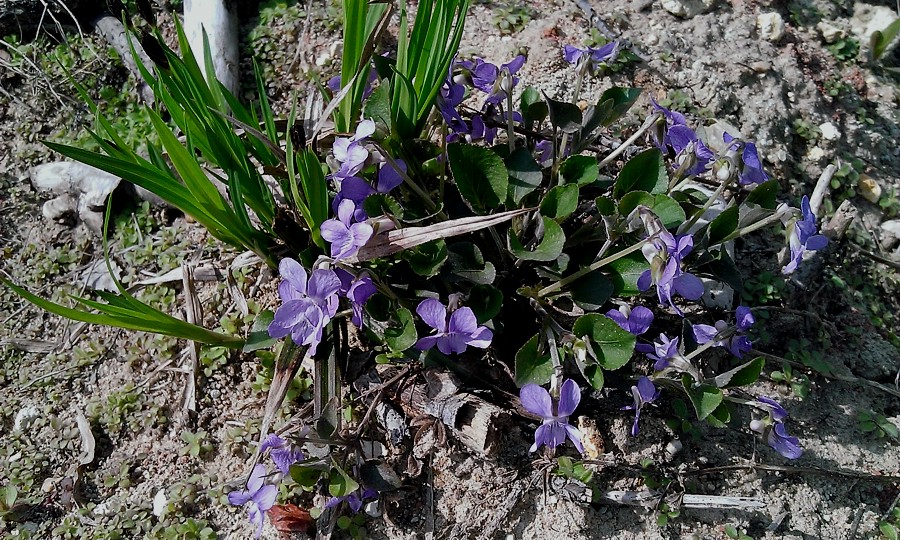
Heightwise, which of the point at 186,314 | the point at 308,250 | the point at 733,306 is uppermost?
the point at 308,250

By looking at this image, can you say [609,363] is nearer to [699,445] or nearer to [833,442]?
[699,445]

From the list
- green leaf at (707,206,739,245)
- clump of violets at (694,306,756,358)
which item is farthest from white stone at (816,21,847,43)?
green leaf at (707,206,739,245)

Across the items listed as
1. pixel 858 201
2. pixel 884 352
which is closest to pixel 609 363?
pixel 884 352

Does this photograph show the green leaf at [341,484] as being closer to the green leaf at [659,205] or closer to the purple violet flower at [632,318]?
the purple violet flower at [632,318]

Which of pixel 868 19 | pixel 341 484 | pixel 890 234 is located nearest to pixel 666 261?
pixel 341 484

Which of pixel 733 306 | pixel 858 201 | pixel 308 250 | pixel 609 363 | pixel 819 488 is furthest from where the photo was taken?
pixel 858 201

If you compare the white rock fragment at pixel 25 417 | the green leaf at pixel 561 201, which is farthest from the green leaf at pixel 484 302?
the white rock fragment at pixel 25 417
